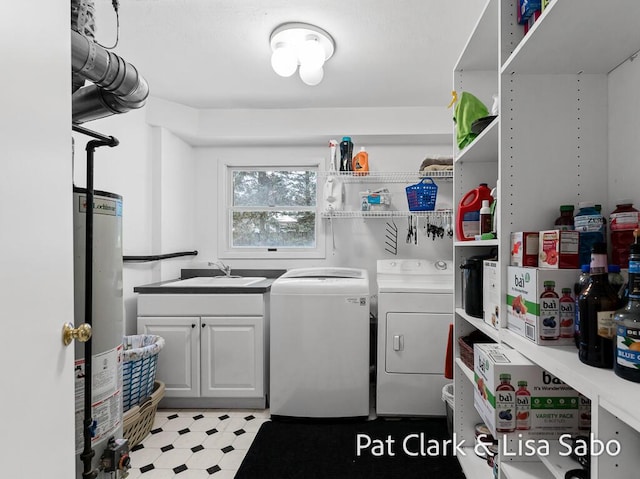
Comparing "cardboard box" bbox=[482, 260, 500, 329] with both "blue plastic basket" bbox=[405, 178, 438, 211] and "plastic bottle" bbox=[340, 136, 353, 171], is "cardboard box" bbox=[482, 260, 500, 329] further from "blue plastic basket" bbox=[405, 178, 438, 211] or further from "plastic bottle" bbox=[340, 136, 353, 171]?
"plastic bottle" bbox=[340, 136, 353, 171]

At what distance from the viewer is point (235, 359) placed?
93.6 inches

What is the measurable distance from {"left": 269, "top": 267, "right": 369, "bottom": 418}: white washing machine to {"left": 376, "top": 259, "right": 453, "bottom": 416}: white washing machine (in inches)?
5.0

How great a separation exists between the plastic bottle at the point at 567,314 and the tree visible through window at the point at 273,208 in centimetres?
233

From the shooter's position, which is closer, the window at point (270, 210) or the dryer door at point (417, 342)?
the dryer door at point (417, 342)

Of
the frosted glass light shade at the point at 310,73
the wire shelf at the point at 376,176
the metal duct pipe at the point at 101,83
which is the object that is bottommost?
the wire shelf at the point at 376,176

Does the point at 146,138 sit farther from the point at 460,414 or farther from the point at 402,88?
the point at 460,414

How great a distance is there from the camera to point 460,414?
1663 mm

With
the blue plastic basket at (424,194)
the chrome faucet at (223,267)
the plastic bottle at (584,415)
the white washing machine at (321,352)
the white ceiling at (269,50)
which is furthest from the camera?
the chrome faucet at (223,267)

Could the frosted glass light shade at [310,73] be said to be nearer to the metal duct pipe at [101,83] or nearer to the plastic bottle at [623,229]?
the metal duct pipe at [101,83]

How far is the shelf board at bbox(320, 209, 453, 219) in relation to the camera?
2736 mm

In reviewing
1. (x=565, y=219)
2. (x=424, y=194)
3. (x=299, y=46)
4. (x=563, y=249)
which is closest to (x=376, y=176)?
(x=424, y=194)

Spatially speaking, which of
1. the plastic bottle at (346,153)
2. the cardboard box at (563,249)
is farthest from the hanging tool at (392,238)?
the cardboard box at (563,249)

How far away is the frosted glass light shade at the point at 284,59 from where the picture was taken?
1.85 meters

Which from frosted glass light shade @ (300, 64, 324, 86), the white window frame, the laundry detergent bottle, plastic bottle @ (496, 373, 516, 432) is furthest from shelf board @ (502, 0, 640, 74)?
the white window frame
